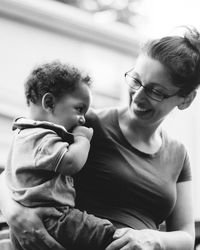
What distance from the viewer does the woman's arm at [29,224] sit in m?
1.69

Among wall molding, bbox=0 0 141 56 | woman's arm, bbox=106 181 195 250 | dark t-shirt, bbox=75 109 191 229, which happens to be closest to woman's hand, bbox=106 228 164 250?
woman's arm, bbox=106 181 195 250

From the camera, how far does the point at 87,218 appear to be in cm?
172

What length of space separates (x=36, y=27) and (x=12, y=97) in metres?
0.62

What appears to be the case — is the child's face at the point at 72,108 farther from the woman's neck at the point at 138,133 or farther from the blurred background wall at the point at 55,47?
the blurred background wall at the point at 55,47

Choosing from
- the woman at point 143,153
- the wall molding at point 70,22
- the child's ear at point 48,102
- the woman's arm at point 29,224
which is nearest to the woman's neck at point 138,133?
the woman at point 143,153

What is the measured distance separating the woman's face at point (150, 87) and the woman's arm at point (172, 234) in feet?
1.22

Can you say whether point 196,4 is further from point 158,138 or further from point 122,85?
point 158,138

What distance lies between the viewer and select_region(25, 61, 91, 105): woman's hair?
182 cm

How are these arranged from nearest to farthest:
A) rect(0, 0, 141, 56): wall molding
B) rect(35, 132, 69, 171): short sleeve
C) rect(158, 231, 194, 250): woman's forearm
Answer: rect(35, 132, 69, 171): short sleeve
rect(158, 231, 194, 250): woman's forearm
rect(0, 0, 141, 56): wall molding

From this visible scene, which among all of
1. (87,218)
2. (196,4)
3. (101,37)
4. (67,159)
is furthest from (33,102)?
(196,4)

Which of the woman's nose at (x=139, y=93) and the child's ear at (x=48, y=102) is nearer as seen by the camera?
the child's ear at (x=48, y=102)

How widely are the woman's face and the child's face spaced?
9.5 inches

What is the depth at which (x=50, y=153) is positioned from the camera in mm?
1678

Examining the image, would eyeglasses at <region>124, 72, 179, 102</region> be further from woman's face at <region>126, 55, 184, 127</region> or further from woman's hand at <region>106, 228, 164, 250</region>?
woman's hand at <region>106, 228, 164, 250</region>
